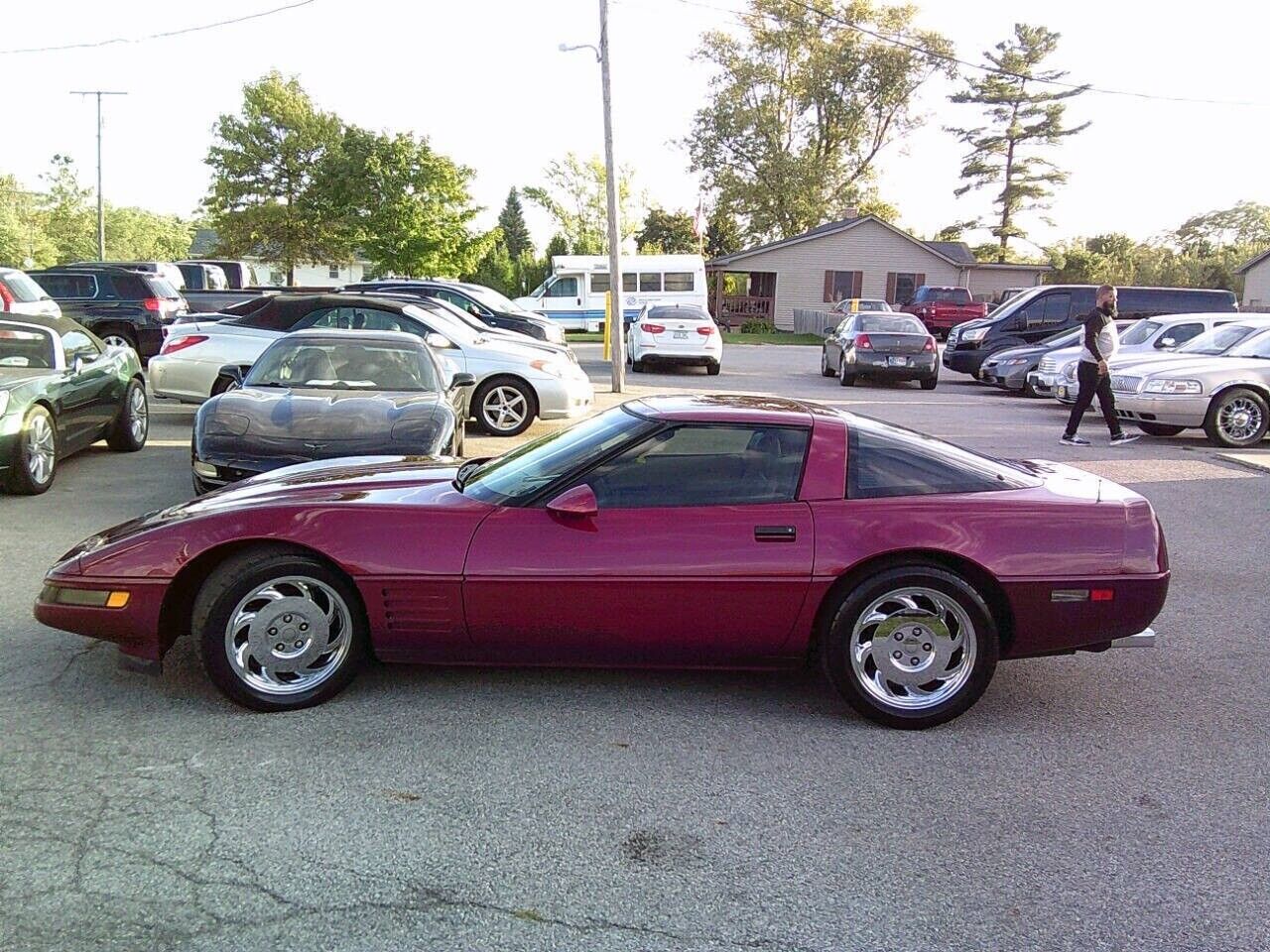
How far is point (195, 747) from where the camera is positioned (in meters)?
3.79

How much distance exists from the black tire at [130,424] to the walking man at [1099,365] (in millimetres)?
10171

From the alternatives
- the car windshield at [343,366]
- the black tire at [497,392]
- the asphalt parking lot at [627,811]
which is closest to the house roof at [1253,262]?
the black tire at [497,392]

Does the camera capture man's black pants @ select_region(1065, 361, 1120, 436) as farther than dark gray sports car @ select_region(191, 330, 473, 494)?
Yes

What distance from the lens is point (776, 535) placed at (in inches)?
162

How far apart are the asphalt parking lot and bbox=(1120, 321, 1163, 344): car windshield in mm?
13792

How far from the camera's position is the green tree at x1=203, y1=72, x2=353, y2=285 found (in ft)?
156

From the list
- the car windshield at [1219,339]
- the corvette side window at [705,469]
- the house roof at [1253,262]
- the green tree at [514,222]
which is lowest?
the corvette side window at [705,469]

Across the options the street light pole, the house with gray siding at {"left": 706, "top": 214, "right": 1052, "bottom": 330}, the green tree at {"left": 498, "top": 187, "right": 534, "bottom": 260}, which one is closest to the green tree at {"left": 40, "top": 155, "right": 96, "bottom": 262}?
the green tree at {"left": 498, "top": 187, "right": 534, "bottom": 260}

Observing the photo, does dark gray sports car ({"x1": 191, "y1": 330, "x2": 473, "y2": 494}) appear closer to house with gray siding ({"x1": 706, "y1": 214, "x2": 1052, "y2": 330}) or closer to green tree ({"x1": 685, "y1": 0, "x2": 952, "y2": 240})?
house with gray siding ({"x1": 706, "y1": 214, "x2": 1052, "y2": 330})

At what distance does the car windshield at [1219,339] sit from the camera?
44.9ft

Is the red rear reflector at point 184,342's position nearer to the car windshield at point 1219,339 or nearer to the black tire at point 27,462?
the black tire at point 27,462

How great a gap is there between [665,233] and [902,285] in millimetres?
25124

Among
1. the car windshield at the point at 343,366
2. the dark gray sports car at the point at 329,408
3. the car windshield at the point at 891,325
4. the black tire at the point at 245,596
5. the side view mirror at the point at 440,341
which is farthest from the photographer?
the car windshield at the point at 891,325

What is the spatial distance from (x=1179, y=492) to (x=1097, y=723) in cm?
599
